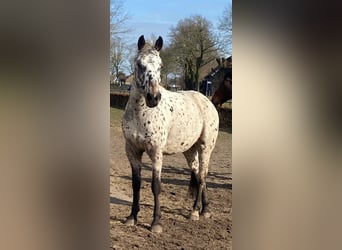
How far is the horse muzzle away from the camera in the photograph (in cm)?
201

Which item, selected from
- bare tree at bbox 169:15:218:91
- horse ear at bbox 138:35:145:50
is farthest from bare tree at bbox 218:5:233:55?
horse ear at bbox 138:35:145:50

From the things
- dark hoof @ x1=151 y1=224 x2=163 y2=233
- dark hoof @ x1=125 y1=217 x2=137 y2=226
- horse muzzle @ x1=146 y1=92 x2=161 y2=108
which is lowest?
dark hoof @ x1=151 y1=224 x2=163 y2=233

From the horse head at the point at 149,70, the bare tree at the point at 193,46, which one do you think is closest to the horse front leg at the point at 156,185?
the horse head at the point at 149,70

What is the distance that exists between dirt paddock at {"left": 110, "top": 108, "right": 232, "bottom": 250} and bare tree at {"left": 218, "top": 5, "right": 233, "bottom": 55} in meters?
0.38

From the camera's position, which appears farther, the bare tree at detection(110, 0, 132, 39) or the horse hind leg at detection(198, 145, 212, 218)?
the horse hind leg at detection(198, 145, 212, 218)

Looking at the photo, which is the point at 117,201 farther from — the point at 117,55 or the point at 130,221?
the point at 117,55

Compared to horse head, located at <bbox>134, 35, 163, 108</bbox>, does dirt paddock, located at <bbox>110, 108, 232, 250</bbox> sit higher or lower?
lower

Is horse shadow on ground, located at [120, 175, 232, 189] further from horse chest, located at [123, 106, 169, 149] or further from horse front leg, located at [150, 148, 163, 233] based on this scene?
horse chest, located at [123, 106, 169, 149]

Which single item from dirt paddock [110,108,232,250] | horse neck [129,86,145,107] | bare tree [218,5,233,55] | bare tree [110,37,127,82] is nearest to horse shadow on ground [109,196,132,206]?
dirt paddock [110,108,232,250]

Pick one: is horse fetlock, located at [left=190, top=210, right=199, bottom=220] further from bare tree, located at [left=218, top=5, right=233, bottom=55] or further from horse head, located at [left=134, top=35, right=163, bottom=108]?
bare tree, located at [left=218, top=5, right=233, bottom=55]

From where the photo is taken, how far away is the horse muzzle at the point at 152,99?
2.01 metres

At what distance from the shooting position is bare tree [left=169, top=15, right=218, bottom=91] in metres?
2.04

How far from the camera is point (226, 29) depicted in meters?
2.03
